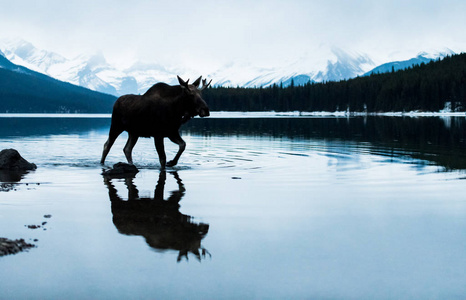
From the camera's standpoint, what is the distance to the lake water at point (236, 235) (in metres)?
6.16

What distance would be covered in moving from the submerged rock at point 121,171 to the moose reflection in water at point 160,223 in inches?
149

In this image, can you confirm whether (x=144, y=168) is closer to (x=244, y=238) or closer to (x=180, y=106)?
(x=180, y=106)

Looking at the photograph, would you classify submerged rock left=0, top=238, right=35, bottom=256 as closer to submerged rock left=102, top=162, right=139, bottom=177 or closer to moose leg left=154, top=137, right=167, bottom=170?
submerged rock left=102, top=162, right=139, bottom=177

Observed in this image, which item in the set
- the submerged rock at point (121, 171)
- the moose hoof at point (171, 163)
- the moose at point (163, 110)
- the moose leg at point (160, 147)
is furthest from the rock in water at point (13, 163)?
the moose hoof at point (171, 163)

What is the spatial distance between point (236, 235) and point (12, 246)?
3163mm

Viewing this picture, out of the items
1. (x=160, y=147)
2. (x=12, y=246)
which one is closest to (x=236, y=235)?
(x=12, y=246)

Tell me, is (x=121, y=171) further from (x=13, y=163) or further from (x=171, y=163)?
(x=13, y=163)

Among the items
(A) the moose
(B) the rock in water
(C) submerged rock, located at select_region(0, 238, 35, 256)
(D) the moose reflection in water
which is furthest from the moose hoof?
(C) submerged rock, located at select_region(0, 238, 35, 256)

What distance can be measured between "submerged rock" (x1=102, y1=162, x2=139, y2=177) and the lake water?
0.62 meters

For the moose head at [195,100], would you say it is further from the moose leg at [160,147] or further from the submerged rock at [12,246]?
the submerged rock at [12,246]

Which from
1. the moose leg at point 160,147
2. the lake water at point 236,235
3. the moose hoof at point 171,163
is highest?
the moose leg at point 160,147

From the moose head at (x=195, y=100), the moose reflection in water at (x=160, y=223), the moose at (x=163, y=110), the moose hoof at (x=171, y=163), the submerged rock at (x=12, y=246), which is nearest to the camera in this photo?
the submerged rock at (x=12, y=246)

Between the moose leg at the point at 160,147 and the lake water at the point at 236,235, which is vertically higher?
the moose leg at the point at 160,147

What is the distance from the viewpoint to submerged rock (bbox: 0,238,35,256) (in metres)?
7.41
